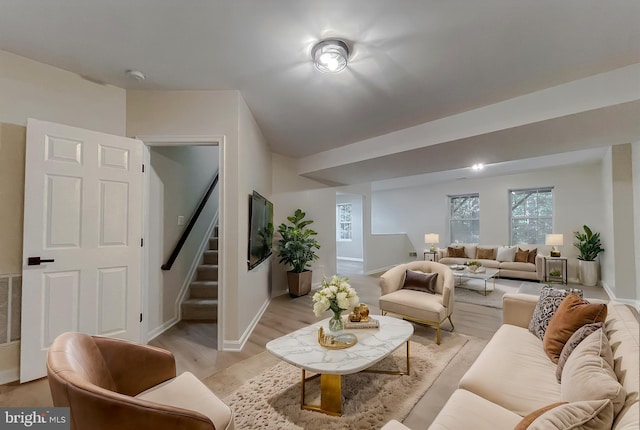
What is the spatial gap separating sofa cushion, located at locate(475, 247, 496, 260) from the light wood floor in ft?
10.3

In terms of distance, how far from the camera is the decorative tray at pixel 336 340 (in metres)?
1.94

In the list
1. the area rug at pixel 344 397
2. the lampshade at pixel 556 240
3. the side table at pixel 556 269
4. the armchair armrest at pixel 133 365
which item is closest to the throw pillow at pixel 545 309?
the area rug at pixel 344 397

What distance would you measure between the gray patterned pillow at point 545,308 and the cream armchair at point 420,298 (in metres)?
0.87

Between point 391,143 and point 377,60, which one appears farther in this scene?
point 391,143

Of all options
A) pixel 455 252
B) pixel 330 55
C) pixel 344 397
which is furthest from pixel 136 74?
→ pixel 455 252

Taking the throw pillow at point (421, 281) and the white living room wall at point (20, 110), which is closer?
the white living room wall at point (20, 110)

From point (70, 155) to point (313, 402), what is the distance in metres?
2.87

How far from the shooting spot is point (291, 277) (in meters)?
4.78

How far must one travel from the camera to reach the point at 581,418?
86 cm

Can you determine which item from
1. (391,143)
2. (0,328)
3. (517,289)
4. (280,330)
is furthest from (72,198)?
(517,289)

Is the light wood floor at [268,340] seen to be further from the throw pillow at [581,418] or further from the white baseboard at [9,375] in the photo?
the throw pillow at [581,418]

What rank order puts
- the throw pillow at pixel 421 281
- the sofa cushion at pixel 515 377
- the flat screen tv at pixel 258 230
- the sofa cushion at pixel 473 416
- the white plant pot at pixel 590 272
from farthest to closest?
the white plant pot at pixel 590 272 < the throw pillow at pixel 421 281 < the flat screen tv at pixel 258 230 < the sofa cushion at pixel 515 377 < the sofa cushion at pixel 473 416

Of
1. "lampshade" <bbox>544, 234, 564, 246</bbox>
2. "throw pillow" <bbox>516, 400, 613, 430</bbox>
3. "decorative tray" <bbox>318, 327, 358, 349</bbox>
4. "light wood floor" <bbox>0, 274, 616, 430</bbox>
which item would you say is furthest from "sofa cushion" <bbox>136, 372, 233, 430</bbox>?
"lampshade" <bbox>544, 234, 564, 246</bbox>

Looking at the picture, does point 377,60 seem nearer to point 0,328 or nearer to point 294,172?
point 294,172
